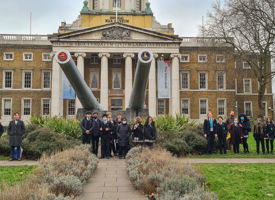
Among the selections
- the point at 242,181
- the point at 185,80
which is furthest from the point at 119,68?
the point at 242,181

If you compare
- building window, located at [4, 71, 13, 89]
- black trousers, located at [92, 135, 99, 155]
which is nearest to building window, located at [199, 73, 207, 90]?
building window, located at [4, 71, 13, 89]

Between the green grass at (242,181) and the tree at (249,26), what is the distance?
19.3 meters

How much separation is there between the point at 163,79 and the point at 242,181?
98.6 ft

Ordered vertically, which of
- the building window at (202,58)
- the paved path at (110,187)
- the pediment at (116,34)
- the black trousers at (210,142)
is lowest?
the paved path at (110,187)

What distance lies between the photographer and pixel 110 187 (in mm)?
5871

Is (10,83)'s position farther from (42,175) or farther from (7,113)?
(42,175)

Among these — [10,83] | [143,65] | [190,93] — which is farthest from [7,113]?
[143,65]

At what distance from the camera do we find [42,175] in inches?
210

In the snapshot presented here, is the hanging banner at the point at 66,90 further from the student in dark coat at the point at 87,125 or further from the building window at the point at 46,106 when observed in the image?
the student in dark coat at the point at 87,125

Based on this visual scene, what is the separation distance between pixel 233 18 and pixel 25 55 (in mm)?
29988

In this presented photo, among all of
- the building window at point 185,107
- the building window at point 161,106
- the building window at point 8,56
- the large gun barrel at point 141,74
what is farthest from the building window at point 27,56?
the large gun barrel at point 141,74

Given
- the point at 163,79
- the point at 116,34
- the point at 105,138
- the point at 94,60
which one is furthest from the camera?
the point at 94,60

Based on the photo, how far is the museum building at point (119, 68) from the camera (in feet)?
122

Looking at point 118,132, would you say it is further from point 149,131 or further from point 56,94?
point 56,94
